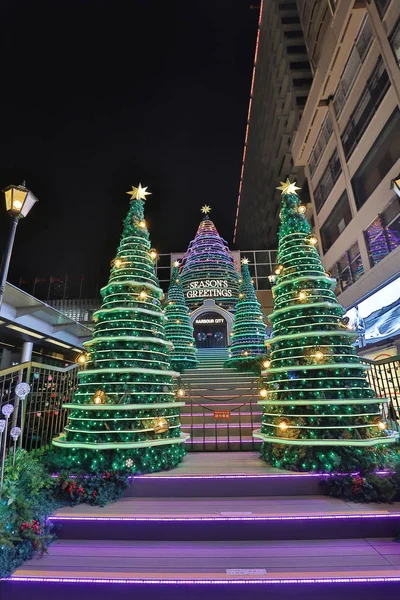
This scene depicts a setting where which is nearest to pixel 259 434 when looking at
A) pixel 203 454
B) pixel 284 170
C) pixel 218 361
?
pixel 203 454

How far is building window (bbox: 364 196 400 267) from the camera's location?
45.4ft

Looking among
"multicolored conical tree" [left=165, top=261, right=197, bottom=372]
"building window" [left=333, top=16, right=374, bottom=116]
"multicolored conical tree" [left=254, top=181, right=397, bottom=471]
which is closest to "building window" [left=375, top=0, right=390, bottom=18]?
"building window" [left=333, top=16, right=374, bottom=116]

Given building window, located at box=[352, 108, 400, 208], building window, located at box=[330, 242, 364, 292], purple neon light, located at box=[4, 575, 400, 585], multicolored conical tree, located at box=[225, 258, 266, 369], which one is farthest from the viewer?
building window, located at box=[330, 242, 364, 292]

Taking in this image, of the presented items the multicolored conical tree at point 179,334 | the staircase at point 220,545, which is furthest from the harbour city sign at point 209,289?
the staircase at point 220,545

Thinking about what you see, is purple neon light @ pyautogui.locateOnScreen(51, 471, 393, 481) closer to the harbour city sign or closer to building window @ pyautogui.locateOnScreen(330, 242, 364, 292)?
building window @ pyautogui.locateOnScreen(330, 242, 364, 292)

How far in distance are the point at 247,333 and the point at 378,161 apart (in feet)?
38.9

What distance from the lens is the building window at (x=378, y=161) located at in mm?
13812

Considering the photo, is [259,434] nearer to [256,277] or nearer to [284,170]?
[256,277]

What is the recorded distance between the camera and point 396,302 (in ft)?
43.3

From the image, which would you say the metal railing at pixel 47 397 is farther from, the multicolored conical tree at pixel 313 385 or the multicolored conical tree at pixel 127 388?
the multicolored conical tree at pixel 313 385

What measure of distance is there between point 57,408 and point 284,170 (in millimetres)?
38034

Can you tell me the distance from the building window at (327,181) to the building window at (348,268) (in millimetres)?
→ 5637

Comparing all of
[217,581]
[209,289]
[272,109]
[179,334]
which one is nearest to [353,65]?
[209,289]

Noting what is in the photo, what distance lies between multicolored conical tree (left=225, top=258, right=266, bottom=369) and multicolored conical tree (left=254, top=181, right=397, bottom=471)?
280 inches
